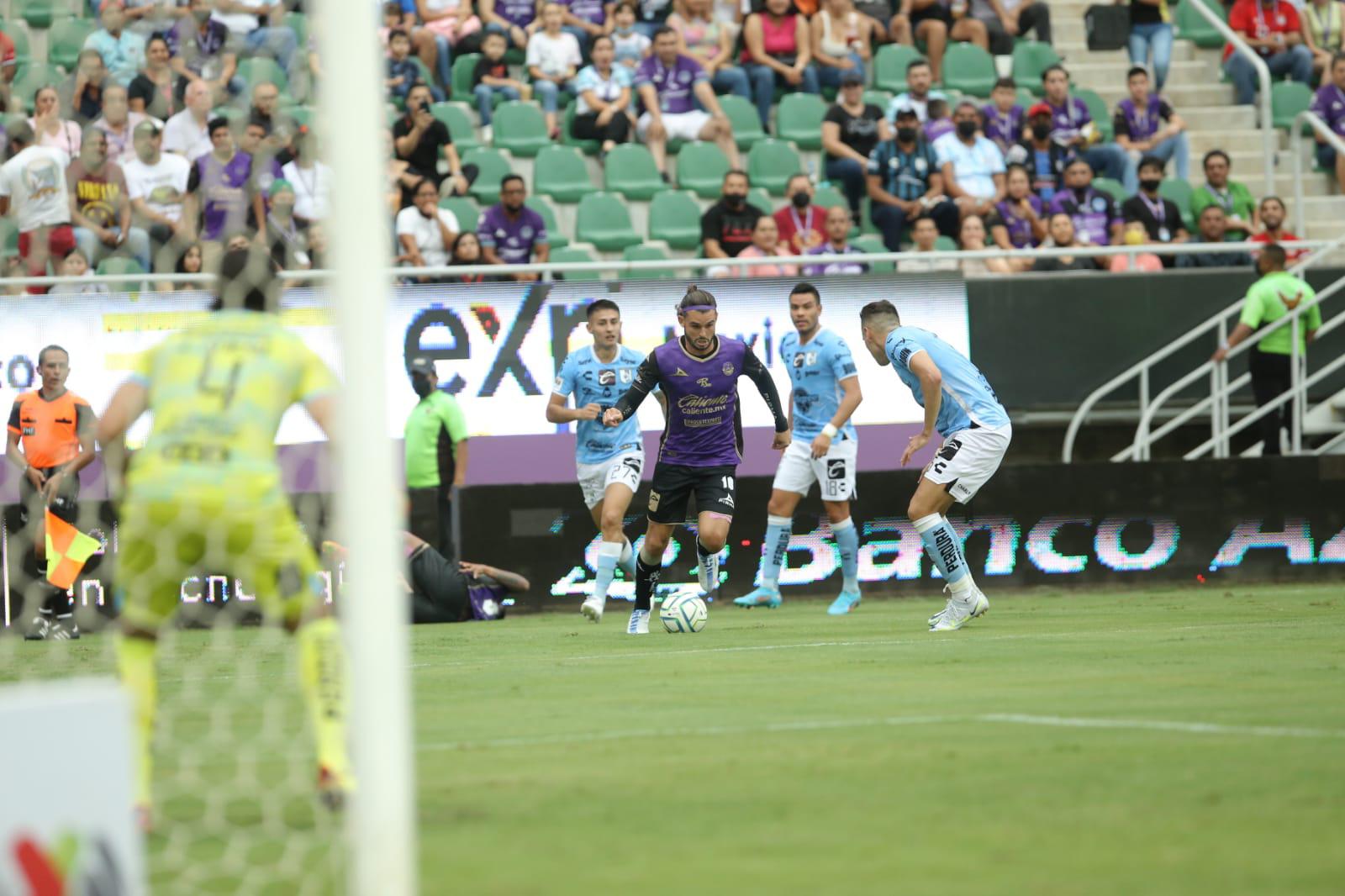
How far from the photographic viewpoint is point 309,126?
11703mm

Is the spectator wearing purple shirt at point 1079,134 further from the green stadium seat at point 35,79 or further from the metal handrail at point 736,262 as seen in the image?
the green stadium seat at point 35,79

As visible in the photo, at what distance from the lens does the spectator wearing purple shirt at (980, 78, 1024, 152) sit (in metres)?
20.4

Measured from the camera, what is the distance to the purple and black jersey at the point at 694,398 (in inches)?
532

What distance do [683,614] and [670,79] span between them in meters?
8.94

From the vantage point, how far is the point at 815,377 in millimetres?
15727

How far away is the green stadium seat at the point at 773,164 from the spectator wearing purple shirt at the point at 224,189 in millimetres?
8052

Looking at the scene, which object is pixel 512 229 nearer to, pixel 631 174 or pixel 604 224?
pixel 604 224

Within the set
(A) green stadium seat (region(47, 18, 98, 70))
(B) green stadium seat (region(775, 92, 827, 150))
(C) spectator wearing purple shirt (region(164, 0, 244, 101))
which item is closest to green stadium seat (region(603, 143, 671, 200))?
(B) green stadium seat (region(775, 92, 827, 150))

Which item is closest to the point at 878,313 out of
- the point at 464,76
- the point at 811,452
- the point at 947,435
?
the point at 947,435

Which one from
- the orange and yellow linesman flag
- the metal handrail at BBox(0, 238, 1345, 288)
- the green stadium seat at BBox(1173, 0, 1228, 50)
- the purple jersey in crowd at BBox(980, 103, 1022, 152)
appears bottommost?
the orange and yellow linesman flag

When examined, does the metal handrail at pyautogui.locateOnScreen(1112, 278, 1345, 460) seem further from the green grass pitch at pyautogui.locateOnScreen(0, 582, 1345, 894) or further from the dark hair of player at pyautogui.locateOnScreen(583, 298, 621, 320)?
the green grass pitch at pyautogui.locateOnScreen(0, 582, 1345, 894)

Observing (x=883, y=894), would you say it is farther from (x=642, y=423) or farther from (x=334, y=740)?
(x=642, y=423)

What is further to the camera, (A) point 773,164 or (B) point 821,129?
(B) point 821,129

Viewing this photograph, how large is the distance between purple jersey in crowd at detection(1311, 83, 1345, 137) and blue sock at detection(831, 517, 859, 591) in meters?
9.38
